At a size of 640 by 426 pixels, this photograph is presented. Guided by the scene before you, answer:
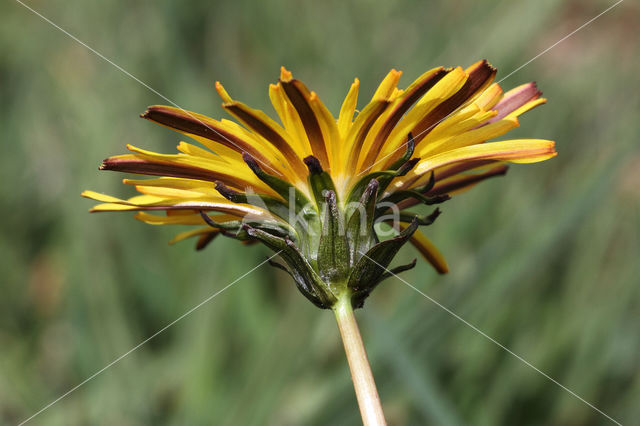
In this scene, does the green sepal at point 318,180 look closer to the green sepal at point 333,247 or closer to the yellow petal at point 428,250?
the green sepal at point 333,247

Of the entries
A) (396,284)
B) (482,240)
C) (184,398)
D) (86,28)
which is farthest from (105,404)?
(86,28)

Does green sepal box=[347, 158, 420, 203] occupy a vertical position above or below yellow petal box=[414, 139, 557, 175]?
above

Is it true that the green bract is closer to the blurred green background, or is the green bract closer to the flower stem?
the flower stem

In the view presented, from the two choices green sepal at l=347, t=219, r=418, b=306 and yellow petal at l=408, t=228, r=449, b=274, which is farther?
yellow petal at l=408, t=228, r=449, b=274

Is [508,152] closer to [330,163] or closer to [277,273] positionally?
[330,163]

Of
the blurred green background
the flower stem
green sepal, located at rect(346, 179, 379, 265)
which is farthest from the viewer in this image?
the blurred green background

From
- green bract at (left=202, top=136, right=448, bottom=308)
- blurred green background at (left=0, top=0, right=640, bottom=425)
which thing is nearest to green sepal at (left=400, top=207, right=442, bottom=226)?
green bract at (left=202, top=136, right=448, bottom=308)

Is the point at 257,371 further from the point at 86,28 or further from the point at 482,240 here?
the point at 86,28

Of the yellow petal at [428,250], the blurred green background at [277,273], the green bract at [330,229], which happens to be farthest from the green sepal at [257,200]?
the blurred green background at [277,273]
